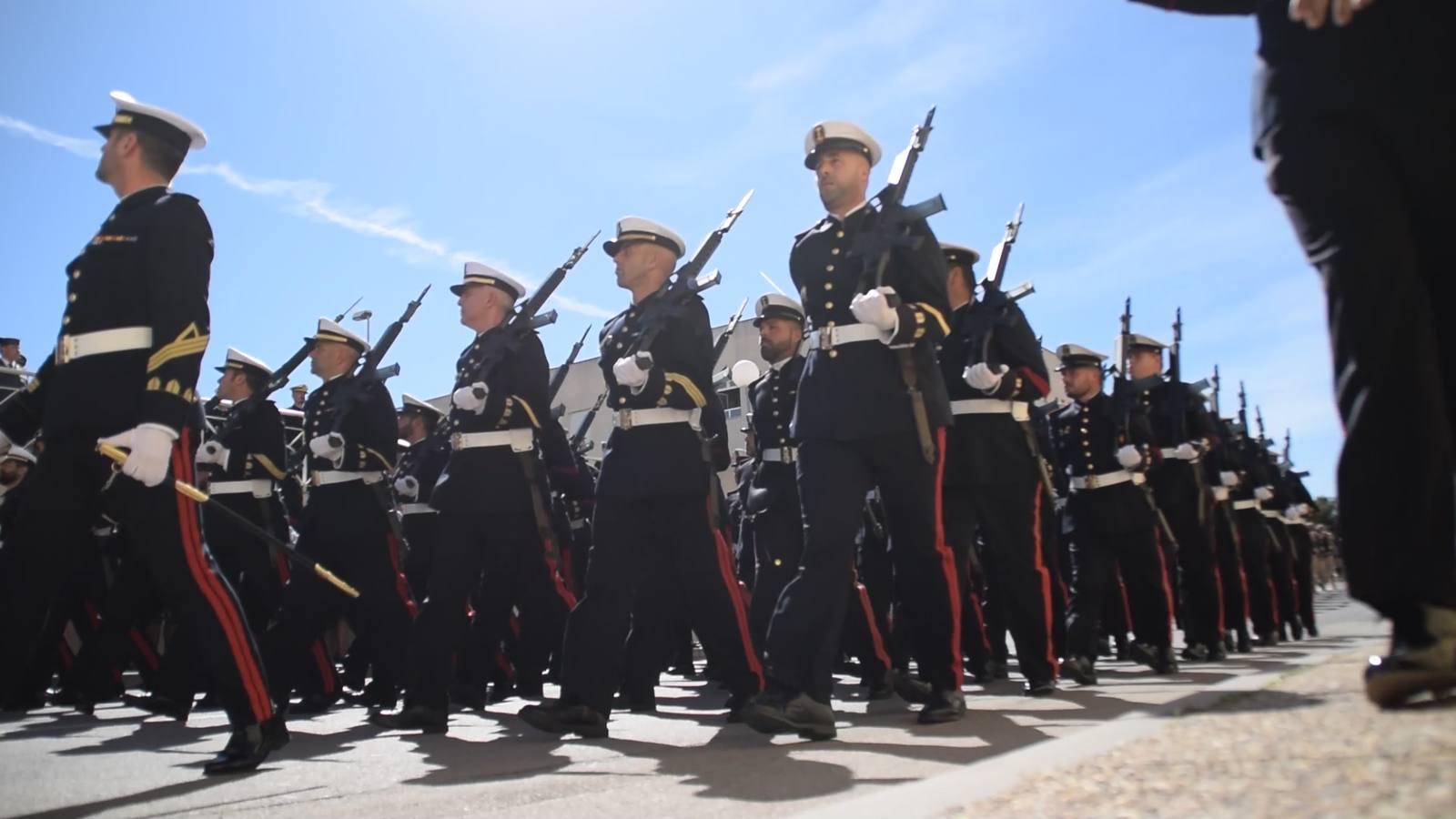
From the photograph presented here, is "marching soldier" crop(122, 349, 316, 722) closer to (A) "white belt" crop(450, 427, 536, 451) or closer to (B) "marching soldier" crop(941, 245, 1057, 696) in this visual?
(A) "white belt" crop(450, 427, 536, 451)

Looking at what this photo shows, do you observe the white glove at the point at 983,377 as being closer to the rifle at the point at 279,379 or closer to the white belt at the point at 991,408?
the white belt at the point at 991,408

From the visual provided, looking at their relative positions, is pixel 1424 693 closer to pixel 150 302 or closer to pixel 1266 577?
pixel 150 302

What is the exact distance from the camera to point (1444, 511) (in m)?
2.04

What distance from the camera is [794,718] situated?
4.33 metres

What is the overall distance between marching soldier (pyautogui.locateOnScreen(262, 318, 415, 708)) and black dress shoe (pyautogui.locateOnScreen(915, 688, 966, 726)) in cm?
293

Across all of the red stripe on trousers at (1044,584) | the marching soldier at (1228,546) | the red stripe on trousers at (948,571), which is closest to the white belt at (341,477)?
the red stripe on trousers at (948,571)

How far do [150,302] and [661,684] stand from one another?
6015 mm

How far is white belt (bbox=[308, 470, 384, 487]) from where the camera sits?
686cm

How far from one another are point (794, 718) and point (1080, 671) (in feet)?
10.3

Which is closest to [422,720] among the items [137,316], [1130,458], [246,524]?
[246,524]

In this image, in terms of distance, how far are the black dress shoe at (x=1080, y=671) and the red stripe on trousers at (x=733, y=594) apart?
2.13 meters

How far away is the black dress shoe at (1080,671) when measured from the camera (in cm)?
689

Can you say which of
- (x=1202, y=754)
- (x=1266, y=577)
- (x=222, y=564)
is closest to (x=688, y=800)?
(x=1202, y=754)

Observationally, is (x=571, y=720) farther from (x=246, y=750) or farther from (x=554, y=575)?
(x=554, y=575)
